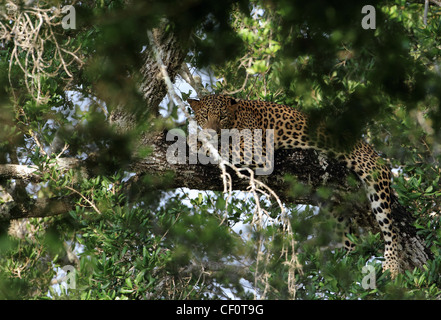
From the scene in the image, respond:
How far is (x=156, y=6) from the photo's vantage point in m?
3.82

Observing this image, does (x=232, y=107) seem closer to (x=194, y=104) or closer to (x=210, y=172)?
(x=194, y=104)

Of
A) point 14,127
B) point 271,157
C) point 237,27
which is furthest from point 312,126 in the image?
point 14,127

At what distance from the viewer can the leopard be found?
608 centimetres

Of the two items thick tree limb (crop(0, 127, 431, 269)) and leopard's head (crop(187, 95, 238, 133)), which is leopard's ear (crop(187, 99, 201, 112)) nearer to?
leopard's head (crop(187, 95, 238, 133))

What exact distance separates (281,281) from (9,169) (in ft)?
10.3

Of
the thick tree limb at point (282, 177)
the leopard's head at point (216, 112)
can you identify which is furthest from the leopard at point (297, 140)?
the thick tree limb at point (282, 177)

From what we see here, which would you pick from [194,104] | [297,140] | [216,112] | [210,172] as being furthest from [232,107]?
[210,172]

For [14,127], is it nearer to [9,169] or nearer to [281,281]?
[9,169]

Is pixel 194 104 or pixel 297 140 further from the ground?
pixel 194 104

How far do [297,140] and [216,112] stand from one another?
3.32 ft

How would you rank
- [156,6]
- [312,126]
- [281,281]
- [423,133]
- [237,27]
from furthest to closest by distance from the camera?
[423,133]
[237,27]
[281,281]
[312,126]
[156,6]

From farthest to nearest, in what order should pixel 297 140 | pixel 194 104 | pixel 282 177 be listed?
pixel 194 104
pixel 297 140
pixel 282 177

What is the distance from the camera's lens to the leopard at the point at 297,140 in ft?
19.9

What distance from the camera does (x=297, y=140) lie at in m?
6.38
